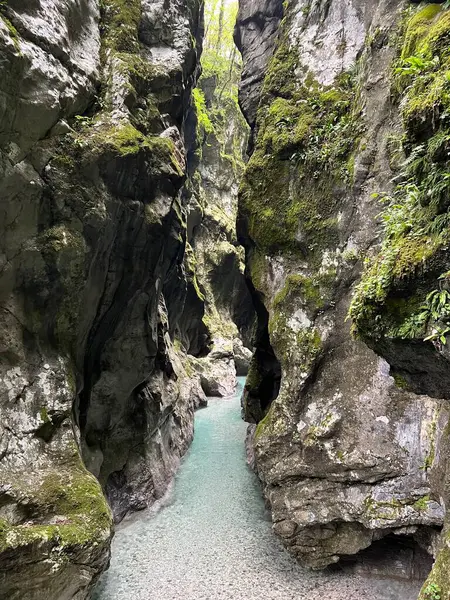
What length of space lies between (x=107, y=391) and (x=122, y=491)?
296 centimetres

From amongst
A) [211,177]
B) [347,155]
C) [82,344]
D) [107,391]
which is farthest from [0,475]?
[211,177]

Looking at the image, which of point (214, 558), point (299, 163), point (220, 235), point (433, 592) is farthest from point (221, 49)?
point (433, 592)

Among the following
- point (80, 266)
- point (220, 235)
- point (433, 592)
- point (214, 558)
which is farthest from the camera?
point (220, 235)

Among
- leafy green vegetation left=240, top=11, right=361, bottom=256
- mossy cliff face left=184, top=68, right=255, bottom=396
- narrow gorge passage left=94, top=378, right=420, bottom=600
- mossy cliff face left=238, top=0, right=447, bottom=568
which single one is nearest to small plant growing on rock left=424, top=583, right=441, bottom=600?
mossy cliff face left=238, top=0, right=447, bottom=568

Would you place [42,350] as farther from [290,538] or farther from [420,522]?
[420,522]

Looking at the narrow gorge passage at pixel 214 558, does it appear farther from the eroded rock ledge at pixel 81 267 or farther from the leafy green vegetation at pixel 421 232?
the leafy green vegetation at pixel 421 232

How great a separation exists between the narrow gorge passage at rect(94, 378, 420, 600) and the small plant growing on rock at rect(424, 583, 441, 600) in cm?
310

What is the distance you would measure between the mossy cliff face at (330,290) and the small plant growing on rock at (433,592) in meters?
2.27

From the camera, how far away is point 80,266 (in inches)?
323

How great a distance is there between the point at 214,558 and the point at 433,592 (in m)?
5.23

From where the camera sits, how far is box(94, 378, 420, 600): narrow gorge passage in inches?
292

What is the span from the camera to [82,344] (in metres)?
8.88

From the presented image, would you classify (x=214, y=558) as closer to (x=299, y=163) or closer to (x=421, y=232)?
(x=421, y=232)

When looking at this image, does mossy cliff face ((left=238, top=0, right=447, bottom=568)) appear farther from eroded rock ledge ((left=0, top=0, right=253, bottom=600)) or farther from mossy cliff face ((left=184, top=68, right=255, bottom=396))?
mossy cliff face ((left=184, top=68, right=255, bottom=396))
